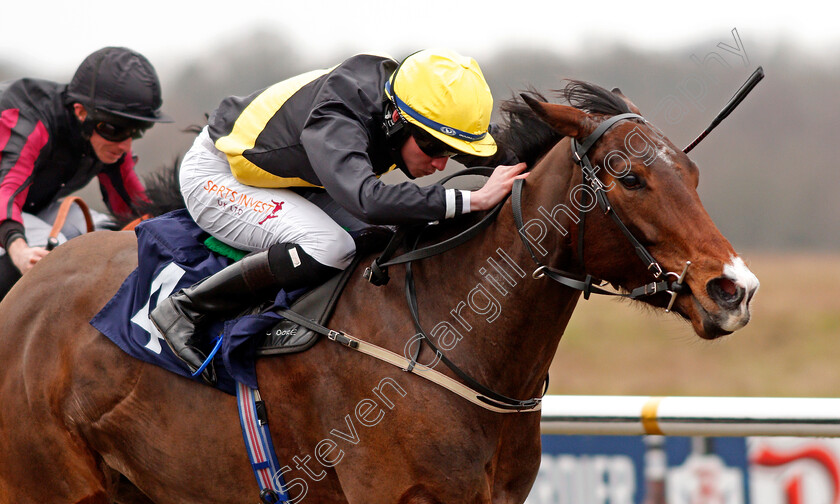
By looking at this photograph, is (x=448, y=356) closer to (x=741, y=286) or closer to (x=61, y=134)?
(x=741, y=286)

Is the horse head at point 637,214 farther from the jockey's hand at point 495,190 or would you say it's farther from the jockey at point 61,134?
the jockey at point 61,134

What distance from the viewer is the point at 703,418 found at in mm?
4398

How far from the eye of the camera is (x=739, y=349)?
1447cm

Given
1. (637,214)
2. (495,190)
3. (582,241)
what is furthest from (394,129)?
(637,214)

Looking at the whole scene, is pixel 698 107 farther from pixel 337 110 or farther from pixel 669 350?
pixel 669 350

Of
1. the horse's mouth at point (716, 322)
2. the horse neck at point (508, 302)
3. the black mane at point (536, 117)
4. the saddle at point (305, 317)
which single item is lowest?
the saddle at point (305, 317)

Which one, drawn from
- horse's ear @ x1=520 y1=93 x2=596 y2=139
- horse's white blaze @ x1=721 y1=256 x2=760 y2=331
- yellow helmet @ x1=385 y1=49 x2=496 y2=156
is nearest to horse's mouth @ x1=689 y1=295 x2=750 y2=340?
horse's white blaze @ x1=721 y1=256 x2=760 y2=331

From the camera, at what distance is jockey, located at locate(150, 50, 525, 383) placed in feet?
9.88

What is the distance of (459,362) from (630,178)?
0.81 metres

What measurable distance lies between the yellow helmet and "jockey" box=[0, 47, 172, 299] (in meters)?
1.98

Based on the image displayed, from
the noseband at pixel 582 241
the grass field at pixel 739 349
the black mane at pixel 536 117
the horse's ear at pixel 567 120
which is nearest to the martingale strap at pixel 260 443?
the noseband at pixel 582 241

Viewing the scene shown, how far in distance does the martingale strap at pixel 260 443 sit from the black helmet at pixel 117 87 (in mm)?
1925

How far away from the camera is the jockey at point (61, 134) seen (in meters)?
4.52

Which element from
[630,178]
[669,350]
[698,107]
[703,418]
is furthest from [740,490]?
[669,350]
